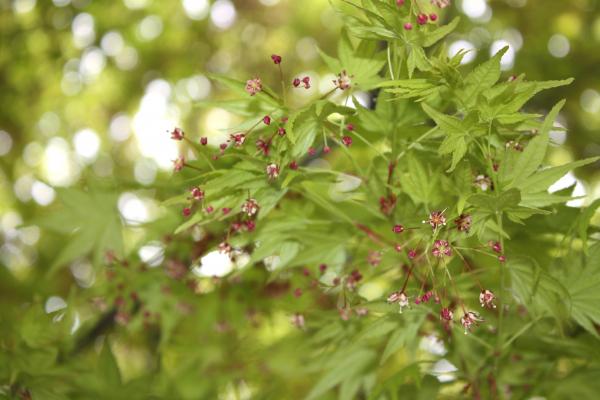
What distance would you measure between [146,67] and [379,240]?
143 inches

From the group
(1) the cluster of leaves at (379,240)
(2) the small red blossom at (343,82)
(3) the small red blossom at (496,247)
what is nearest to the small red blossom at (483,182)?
(1) the cluster of leaves at (379,240)

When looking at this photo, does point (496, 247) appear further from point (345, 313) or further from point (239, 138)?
point (239, 138)

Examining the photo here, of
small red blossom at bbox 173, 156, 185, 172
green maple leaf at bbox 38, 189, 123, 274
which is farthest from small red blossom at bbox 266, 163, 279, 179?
green maple leaf at bbox 38, 189, 123, 274

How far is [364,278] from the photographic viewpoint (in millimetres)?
1533

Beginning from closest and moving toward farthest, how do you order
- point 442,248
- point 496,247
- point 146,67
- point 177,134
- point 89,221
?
1. point 442,248
2. point 496,247
3. point 177,134
4. point 89,221
5. point 146,67

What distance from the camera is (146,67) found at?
15.2 ft

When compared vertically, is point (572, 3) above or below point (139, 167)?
above

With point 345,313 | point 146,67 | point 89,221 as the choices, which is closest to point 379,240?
point 345,313

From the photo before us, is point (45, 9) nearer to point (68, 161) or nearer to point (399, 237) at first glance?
point (68, 161)

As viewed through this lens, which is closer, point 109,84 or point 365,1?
point 365,1

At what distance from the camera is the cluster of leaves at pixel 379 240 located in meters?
1.12

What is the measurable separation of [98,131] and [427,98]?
14.8ft

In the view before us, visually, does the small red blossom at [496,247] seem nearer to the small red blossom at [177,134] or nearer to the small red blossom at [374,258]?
the small red blossom at [374,258]

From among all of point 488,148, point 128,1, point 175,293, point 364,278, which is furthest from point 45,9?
point 488,148
